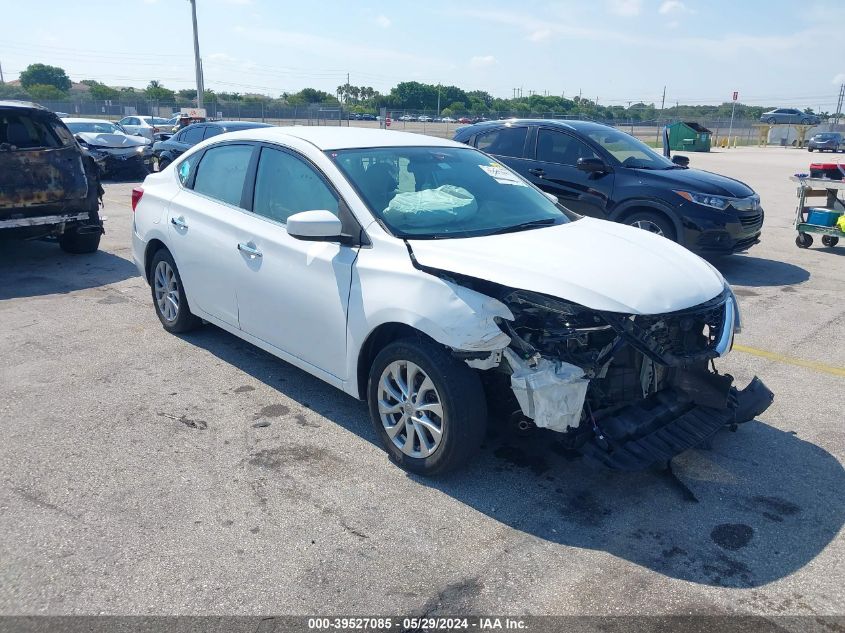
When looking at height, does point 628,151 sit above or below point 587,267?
above

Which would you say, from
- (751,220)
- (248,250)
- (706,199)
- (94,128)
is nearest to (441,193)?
(248,250)

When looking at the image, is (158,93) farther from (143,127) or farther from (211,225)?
(211,225)

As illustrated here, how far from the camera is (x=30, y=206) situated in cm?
805

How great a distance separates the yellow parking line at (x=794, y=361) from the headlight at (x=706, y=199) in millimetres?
2889

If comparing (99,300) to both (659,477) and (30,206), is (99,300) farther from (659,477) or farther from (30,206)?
(659,477)

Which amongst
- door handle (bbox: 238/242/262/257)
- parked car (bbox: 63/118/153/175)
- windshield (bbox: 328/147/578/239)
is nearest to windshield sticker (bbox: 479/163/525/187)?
windshield (bbox: 328/147/578/239)

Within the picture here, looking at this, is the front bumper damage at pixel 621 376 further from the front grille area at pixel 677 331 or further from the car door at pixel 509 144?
the car door at pixel 509 144

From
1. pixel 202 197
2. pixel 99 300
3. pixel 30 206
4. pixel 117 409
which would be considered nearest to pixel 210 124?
pixel 30 206

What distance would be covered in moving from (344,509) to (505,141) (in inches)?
277

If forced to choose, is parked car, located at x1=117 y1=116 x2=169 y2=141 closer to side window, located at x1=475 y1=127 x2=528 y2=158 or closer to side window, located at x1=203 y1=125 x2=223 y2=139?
side window, located at x1=203 y1=125 x2=223 y2=139

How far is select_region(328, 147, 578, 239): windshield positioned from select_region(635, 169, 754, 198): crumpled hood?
13.6ft

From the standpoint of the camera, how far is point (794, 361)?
5605 millimetres

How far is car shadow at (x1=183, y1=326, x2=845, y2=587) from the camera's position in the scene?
3.16 metres

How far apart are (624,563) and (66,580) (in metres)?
2.39
